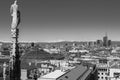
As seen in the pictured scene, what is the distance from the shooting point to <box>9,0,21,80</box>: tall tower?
622cm

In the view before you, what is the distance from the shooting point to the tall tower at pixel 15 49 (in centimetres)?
622

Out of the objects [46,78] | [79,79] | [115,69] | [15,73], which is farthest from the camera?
[115,69]

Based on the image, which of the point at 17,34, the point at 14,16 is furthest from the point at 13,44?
the point at 14,16

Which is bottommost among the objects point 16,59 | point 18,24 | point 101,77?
point 101,77

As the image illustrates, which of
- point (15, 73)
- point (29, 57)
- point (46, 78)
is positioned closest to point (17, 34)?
point (15, 73)

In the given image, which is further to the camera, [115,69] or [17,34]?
[115,69]

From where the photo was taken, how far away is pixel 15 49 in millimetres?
6344

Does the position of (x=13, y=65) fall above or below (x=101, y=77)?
above

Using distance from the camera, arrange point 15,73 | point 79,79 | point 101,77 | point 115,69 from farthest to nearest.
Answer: point 101,77 < point 115,69 < point 79,79 < point 15,73

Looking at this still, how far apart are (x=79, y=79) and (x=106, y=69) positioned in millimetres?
37006

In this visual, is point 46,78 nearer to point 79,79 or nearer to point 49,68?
point 79,79

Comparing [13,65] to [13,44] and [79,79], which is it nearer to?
[13,44]

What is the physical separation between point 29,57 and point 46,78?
10488 centimetres

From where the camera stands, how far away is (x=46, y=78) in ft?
154
